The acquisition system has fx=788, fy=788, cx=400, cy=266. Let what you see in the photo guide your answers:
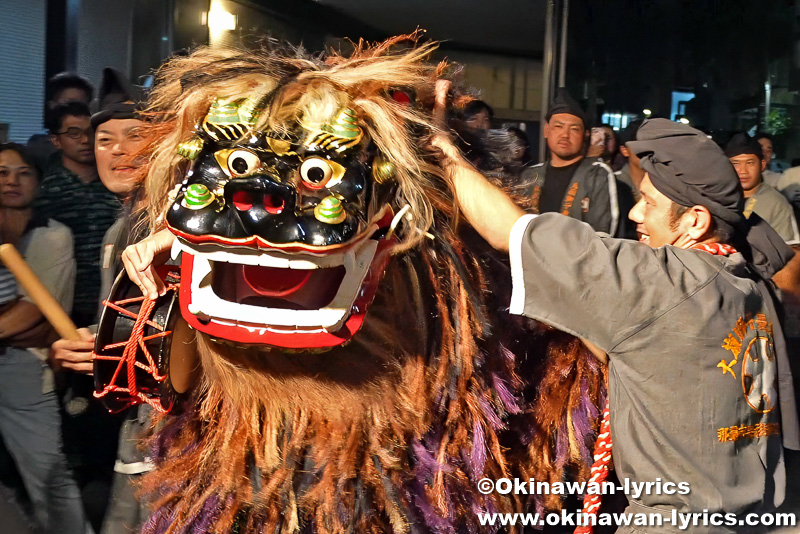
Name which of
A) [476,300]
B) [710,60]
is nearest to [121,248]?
[476,300]

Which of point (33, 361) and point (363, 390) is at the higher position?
point (363, 390)

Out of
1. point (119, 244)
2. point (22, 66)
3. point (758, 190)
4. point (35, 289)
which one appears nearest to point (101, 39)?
point (22, 66)

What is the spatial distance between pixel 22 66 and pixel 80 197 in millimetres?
422

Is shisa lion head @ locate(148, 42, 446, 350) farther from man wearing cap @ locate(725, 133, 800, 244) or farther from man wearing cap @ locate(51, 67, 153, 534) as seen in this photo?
man wearing cap @ locate(725, 133, 800, 244)

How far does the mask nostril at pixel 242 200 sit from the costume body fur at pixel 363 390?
24 cm

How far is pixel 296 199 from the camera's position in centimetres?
124

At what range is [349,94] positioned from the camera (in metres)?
1.38

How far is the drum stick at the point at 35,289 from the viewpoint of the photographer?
1.81 metres

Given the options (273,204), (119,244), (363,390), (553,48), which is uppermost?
(553,48)

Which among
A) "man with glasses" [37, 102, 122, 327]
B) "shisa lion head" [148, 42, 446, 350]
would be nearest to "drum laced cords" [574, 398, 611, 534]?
"shisa lion head" [148, 42, 446, 350]

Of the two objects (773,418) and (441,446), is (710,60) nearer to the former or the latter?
(773,418)

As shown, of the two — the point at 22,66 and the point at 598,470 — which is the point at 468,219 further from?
the point at 22,66

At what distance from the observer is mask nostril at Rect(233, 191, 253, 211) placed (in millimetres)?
1207

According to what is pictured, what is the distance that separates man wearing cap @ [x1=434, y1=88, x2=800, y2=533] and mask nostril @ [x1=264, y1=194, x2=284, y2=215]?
1.23 ft
